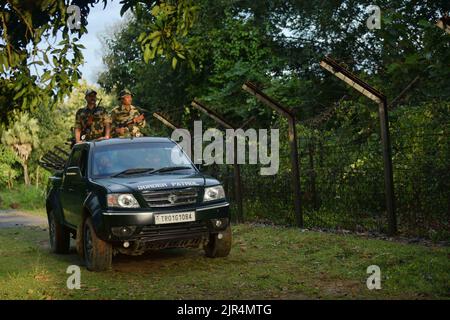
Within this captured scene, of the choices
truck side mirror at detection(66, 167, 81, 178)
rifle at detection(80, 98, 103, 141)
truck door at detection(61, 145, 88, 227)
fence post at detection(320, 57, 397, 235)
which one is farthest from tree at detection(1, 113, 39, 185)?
fence post at detection(320, 57, 397, 235)

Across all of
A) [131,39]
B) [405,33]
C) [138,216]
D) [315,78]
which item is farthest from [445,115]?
[131,39]

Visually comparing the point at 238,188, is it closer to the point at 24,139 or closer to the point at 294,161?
the point at 294,161

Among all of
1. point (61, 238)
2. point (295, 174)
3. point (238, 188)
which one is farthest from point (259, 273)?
point (238, 188)

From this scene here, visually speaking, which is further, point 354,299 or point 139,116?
point 139,116

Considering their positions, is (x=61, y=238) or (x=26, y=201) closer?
(x=61, y=238)

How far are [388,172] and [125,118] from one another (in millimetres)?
5593

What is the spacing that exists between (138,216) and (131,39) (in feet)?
80.4

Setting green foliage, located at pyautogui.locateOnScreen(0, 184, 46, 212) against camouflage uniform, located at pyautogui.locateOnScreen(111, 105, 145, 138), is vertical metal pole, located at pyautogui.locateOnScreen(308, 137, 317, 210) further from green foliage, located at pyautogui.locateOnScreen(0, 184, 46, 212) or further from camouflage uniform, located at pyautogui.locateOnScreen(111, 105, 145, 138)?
green foliage, located at pyautogui.locateOnScreen(0, 184, 46, 212)

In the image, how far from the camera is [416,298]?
6398 mm

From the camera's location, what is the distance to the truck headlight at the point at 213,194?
8844 mm

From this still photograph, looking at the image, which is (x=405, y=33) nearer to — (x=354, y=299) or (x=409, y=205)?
(x=409, y=205)

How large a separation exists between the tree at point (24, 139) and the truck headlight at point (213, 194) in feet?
135

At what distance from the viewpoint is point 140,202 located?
8.38 meters

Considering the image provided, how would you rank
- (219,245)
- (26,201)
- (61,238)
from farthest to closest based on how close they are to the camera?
(26,201) < (61,238) < (219,245)
